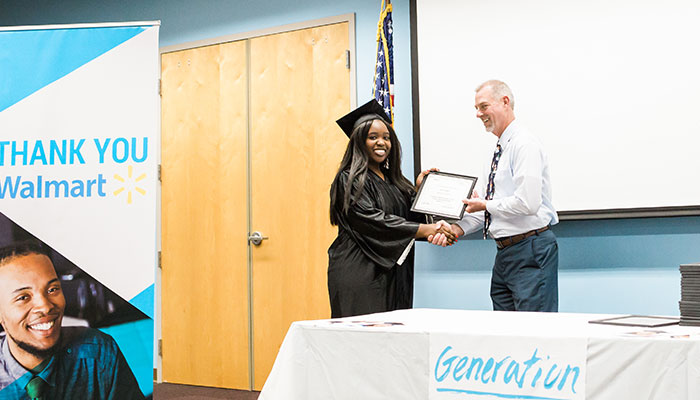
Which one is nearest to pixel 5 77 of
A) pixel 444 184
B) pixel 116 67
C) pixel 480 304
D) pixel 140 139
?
pixel 116 67

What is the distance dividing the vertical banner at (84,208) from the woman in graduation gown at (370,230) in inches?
34.6

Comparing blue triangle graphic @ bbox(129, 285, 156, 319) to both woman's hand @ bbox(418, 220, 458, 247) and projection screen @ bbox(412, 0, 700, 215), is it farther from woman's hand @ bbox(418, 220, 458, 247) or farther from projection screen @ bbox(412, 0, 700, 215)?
projection screen @ bbox(412, 0, 700, 215)

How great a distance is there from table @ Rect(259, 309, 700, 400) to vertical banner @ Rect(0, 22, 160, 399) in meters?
0.88

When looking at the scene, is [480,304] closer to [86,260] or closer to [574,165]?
[574,165]

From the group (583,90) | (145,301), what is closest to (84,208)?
(145,301)

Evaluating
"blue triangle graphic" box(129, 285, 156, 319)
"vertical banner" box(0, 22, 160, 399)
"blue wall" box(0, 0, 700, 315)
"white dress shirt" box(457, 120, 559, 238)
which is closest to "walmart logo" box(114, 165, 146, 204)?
"vertical banner" box(0, 22, 160, 399)

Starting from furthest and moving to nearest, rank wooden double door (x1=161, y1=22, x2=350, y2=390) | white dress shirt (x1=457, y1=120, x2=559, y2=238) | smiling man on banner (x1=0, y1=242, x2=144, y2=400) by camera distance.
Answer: wooden double door (x1=161, y1=22, x2=350, y2=390) < white dress shirt (x1=457, y1=120, x2=559, y2=238) < smiling man on banner (x1=0, y1=242, x2=144, y2=400)

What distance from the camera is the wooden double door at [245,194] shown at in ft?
13.5

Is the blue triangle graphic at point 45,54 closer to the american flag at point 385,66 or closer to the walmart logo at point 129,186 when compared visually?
the walmart logo at point 129,186

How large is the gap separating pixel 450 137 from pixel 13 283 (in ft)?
6.98

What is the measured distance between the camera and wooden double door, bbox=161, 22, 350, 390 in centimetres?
412

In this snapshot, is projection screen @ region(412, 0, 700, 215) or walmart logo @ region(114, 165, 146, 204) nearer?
walmart logo @ region(114, 165, 146, 204)

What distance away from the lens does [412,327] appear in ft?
5.77

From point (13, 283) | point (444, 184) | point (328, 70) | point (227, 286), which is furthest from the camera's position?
A: point (227, 286)
